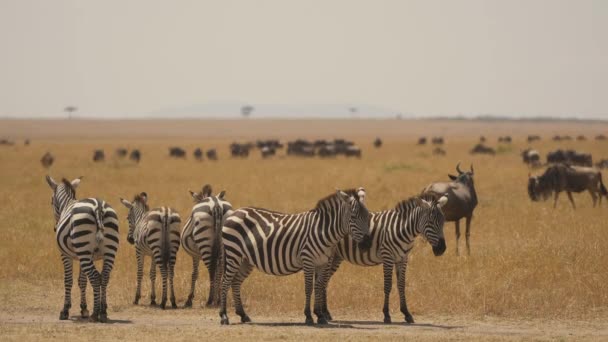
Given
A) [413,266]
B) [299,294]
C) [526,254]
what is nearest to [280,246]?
[299,294]

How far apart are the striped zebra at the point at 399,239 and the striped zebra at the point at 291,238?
353 mm

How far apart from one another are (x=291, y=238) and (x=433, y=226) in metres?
1.86

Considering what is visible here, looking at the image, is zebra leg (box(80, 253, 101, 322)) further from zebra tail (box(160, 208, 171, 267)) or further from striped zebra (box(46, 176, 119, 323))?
zebra tail (box(160, 208, 171, 267))

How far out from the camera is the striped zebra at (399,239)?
35.7ft

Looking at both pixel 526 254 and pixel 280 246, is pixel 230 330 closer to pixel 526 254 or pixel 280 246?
pixel 280 246

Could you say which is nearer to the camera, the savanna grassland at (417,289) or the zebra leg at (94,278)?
the savanna grassland at (417,289)

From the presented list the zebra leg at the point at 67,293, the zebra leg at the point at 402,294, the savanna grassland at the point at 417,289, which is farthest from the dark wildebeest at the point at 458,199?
the zebra leg at the point at 67,293

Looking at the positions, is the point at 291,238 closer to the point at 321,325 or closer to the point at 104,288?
the point at 321,325

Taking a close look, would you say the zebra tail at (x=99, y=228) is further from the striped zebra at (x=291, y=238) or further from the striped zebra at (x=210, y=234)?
the striped zebra at (x=291, y=238)

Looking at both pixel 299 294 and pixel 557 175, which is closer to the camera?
pixel 299 294

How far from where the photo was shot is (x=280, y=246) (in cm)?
1082

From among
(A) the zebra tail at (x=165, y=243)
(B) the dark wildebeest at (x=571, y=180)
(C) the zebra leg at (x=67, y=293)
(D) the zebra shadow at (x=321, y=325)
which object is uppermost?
(B) the dark wildebeest at (x=571, y=180)

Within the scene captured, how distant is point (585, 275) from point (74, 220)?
796 cm

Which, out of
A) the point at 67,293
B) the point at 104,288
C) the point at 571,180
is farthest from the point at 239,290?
the point at 571,180
